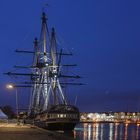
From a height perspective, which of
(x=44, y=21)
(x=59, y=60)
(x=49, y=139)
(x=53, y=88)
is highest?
(x=44, y=21)

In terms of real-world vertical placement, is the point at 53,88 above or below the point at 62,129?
above

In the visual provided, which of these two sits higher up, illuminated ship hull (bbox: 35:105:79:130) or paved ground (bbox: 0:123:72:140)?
→ illuminated ship hull (bbox: 35:105:79:130)

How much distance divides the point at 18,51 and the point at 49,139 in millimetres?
76862

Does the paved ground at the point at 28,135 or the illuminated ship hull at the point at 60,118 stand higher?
the illuminated ship hull at the point at 60,118

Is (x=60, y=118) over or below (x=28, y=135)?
over

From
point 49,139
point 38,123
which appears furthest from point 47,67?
point 49,139

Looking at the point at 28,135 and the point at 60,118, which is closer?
the point at 28,135

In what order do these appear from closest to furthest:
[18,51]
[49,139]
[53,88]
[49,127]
Result: 1. [49,139]
2. [49,127]
3. [53,88]
4. [18,51]

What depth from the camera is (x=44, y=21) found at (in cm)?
10356

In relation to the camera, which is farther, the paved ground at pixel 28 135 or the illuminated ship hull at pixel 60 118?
the illuminated ship hull at pixel 60 118

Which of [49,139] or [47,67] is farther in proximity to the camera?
[47,67]

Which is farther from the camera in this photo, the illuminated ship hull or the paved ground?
the illuminated ship hull

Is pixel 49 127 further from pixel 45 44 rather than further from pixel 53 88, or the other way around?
pixel 45 44

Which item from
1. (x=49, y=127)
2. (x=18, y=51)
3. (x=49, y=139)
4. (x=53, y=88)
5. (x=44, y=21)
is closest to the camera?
(x=49, y=139)
